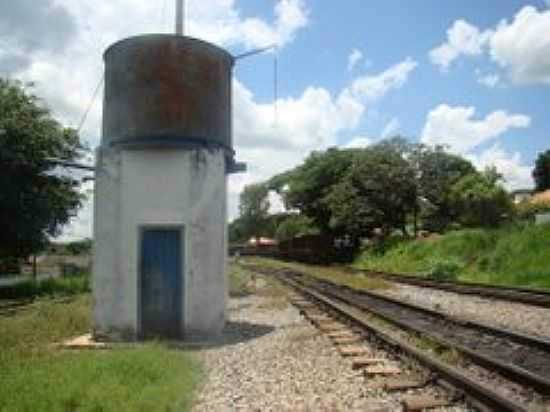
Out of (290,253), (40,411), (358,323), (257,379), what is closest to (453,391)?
(257,379)

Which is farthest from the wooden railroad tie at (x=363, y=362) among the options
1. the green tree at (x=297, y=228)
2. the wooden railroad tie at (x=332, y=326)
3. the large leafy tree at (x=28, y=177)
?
the green tree at (x=297, y=228)

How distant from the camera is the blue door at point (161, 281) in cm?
1320

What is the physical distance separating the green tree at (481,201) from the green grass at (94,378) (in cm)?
4456

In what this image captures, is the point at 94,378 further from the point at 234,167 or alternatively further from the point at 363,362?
the point at 234,167

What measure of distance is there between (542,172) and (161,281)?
78.9 m

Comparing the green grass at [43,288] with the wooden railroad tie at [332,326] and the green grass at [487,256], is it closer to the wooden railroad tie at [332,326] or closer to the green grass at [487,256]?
the green grass at [487,256]

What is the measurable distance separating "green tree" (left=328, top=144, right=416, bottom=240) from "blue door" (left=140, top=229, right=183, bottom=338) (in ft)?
124

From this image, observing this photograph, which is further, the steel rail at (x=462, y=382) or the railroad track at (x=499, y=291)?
the railroad track at (x=499, y=291)

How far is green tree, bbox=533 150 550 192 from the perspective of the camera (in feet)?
271

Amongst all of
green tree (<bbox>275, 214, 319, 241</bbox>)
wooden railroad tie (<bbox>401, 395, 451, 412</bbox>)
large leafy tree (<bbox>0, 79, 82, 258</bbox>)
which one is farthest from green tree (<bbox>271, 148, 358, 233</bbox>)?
wooden railroad tie (<bbox>401, 395, 451, 412</bbox>)

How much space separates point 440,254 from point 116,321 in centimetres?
2537

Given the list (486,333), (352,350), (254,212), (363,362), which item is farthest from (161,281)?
(254,212)

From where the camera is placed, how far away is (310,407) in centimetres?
713

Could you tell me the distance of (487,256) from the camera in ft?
98.1
